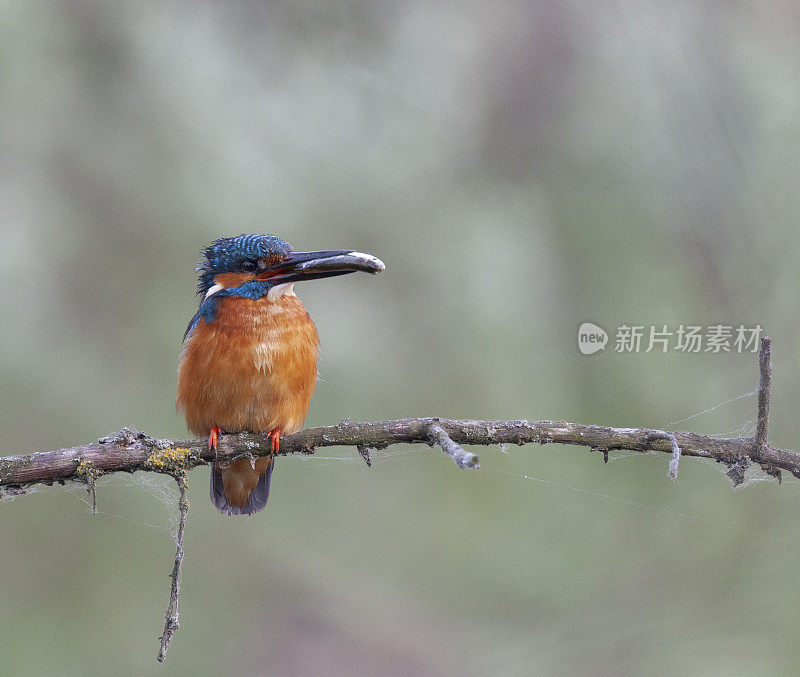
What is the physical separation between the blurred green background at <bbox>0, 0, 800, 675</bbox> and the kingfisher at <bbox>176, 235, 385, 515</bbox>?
2.97 ft

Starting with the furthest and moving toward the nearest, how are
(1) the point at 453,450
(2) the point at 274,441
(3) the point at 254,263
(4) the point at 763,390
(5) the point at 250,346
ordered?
(3) the point at 254,263
(5) the point at 250,346
(2) the point at 274,441
(4) the point at 763,390
(1) the point at 453,450

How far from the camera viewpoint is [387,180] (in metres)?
4.34

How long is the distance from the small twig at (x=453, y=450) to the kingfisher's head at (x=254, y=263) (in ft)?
3.46

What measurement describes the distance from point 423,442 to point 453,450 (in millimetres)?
357

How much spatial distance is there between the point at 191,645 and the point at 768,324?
10.4ft

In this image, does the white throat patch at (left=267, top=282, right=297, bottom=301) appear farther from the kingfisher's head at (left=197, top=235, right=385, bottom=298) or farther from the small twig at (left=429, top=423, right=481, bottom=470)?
the small twig at (left=429, top=423, right=481, bottom=470)

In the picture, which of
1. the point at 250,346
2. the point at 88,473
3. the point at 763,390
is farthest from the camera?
the point at 250,346

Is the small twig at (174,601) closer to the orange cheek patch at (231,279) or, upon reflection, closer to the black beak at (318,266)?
the black beak at (318,266)

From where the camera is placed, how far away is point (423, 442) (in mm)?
2066

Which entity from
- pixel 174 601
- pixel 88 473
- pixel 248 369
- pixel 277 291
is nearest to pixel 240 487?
pixel 248 369

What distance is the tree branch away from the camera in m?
2.01

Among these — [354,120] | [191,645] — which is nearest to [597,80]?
[354,120]

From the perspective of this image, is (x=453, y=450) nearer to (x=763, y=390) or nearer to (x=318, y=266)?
(x=763, y=390)

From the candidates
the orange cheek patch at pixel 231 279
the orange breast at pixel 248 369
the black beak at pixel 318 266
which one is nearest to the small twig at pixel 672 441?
the black beak at pixel 318 266
